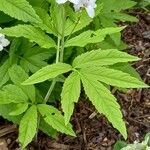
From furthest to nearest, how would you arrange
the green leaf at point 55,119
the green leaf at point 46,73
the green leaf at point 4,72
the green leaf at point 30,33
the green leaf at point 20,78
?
the green leaf at point 4,72, the green leaf at point 20,78, the green leaf at point 55,119, the green leaf at point 30,33, the green leaf at point 46,73

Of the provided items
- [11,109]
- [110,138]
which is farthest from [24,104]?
[110,138]

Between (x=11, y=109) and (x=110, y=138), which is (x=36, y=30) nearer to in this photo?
(x=11, y=109)

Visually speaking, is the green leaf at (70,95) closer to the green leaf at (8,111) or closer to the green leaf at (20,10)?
the green leaf at (20,10)

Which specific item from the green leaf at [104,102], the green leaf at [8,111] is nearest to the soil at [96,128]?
the green leaf at [8,111]

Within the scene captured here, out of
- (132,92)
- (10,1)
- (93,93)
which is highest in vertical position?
(10,1)

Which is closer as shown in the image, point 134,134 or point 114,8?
point 114,8

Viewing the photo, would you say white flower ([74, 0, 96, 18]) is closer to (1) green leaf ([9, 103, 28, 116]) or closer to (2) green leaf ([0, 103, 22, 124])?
(1) green leaf ([9, 103, 28, 116])

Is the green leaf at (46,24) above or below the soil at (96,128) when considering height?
above
